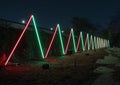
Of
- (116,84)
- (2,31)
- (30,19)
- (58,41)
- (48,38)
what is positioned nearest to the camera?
(116,84)

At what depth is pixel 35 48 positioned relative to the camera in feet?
66.8

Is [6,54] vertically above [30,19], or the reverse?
[30,19]

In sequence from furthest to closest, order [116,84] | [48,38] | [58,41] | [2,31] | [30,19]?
1. [58,41]
2. [48,38]
3. [30,19]
4. [2,31]
5. [116,84]

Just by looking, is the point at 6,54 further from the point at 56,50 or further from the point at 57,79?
the point at 56,50

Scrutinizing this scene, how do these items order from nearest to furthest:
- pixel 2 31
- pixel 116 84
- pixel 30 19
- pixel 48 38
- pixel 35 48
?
pixel 116 84
pixel 2 31
pixel 30 19
pixel 35 48
pixel 48 38

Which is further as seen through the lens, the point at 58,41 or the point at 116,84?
the point at 58,41

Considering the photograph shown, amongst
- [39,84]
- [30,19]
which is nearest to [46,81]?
[39,84]

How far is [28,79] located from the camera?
9828 millimetres

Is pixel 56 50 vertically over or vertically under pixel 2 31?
under

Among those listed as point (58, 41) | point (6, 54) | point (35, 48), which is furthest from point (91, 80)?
point (58, 41)

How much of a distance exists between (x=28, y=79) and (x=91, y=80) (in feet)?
6.94

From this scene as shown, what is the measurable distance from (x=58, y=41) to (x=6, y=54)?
467 inches

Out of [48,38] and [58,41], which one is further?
[58,41]

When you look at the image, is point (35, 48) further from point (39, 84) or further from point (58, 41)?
point (39, 84)
